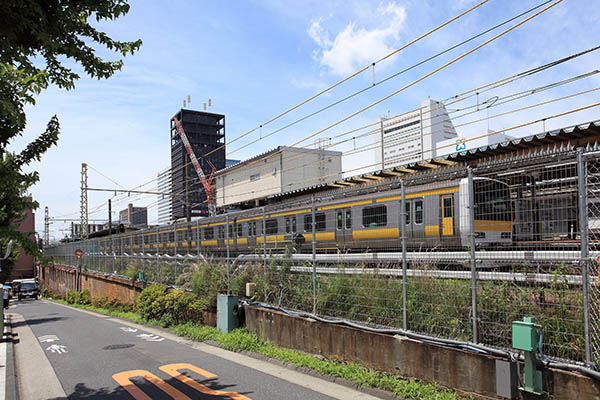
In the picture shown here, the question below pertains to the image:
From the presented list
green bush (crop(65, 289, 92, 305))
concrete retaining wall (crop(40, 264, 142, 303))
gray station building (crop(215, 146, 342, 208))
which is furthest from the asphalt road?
gray station building (crop(215, 146, 342, 208))

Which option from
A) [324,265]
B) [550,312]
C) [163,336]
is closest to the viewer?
[550,312]

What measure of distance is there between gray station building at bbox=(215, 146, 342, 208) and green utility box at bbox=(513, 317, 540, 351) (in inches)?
2021

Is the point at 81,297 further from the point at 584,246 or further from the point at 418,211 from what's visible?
the point at 584,246

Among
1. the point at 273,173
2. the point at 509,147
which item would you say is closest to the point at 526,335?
the point at 509,147

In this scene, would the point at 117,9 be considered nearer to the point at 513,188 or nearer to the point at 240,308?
the point at 513,188

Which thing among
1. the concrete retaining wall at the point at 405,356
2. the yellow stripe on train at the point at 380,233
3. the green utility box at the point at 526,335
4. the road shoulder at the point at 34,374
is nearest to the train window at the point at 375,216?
the yellow stripe on train at the point at 380,233

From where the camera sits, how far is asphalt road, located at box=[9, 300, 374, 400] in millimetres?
7137

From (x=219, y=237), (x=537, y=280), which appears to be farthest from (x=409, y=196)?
(x=537, y=280)

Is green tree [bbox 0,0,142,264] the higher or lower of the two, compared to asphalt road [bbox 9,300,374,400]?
higher

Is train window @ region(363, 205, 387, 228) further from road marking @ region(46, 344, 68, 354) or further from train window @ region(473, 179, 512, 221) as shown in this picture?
road marking @ region(46, 344, 68, 354)

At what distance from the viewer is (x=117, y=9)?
16.7 feet

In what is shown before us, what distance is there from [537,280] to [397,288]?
237cm

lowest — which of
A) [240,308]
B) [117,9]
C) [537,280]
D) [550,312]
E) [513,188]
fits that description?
[240,308]

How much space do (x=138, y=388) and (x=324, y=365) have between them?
125 inches
